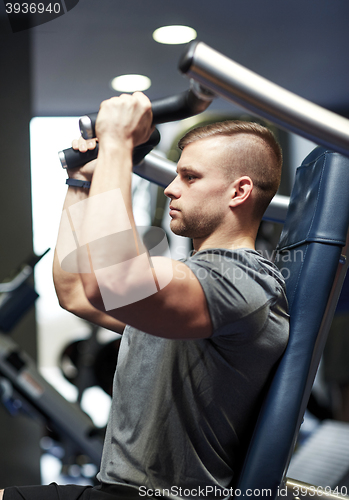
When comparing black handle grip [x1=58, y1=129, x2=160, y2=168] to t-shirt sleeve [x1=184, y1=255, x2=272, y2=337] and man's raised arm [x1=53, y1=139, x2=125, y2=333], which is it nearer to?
man's raised arm [x1=53, y1=139, x2=125, y2=333]

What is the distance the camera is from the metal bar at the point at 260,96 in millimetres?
582

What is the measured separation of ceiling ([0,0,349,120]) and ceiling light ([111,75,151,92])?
0.06 metres

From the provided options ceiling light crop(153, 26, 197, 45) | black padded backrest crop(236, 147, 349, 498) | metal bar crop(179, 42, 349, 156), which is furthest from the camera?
ceiling light crop(153, 26, 197, 45)

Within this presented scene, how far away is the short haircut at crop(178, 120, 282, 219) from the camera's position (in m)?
1.03

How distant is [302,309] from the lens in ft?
2.86

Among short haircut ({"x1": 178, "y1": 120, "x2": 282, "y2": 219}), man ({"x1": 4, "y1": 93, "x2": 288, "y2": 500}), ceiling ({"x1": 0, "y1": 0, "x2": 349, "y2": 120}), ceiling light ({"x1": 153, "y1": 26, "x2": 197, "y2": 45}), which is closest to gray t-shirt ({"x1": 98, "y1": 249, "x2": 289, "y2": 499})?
man ({"x1": 4, "y1": 93, "x2": 288, "y2": 500})

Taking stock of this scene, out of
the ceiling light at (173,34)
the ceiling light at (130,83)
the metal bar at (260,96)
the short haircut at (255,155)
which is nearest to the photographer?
the metal bar at (260,96)

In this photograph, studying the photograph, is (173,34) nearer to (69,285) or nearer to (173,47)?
(173,47)

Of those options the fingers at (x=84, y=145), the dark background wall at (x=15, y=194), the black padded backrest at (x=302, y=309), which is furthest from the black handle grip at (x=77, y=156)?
the dark background wall at (x=15, y=194)

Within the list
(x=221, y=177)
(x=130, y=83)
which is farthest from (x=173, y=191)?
(x=130, y=83)

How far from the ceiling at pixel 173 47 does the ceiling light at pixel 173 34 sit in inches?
1.9

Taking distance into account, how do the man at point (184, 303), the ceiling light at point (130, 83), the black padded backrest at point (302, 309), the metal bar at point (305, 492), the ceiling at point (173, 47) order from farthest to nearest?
the ceiling light at point (130, 83) → the ceiling at point (173, 47) → the metal bar at point (305, 492) → the black padded backrest at point (302, 309) → the man at point (184, 303)

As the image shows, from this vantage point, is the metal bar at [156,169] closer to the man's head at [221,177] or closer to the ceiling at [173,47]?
the man's head at [221,177]

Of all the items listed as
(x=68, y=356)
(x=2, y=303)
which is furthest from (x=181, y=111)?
(x=68, y=356)
